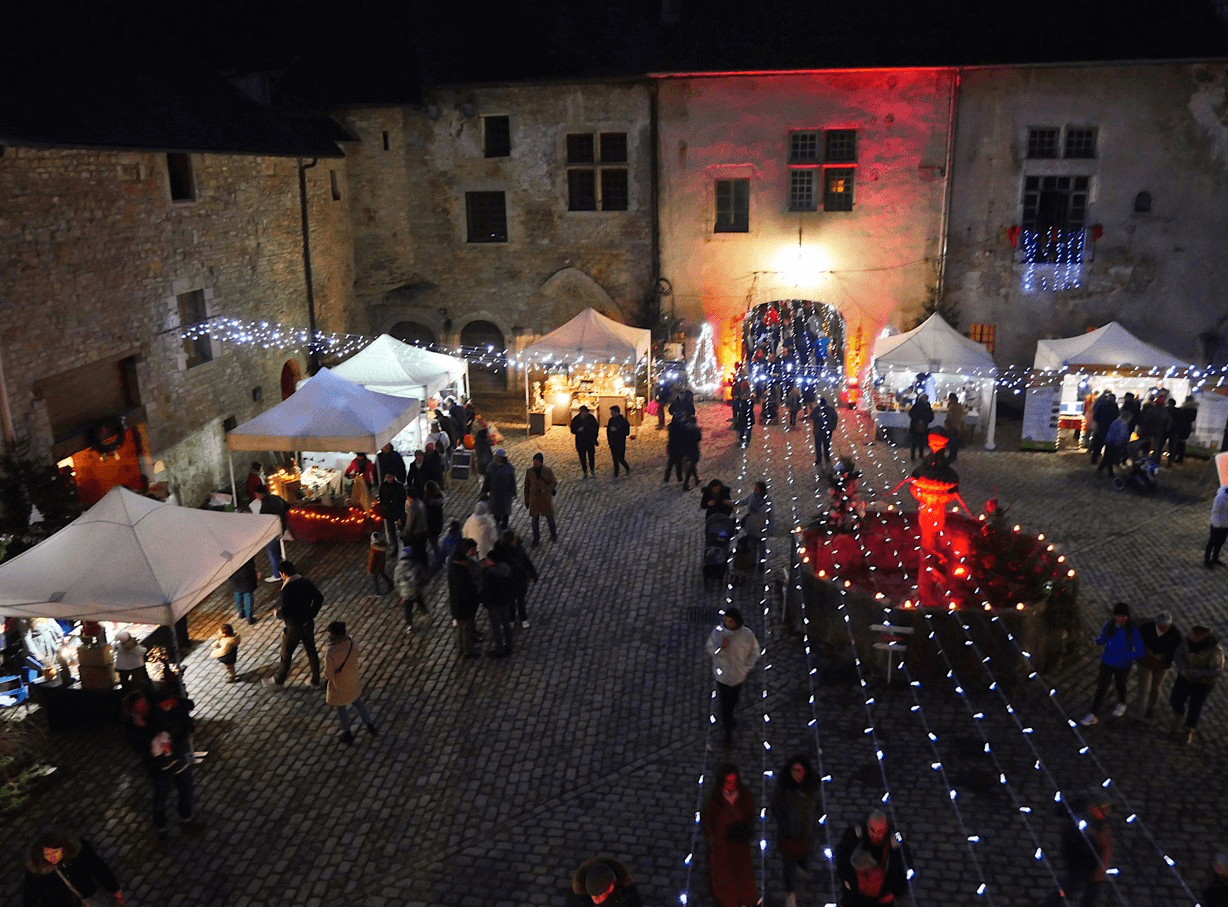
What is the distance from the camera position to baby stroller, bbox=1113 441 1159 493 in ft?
49.8

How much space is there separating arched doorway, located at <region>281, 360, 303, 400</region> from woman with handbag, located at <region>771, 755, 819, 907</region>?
1392cm

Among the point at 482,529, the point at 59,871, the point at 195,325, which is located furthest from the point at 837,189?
the point at 59,871

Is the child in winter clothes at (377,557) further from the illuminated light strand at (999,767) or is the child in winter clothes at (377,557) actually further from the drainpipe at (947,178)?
the drainpipe at (947,178)

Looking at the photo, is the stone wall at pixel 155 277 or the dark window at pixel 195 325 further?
the dark window at pixel 195 325

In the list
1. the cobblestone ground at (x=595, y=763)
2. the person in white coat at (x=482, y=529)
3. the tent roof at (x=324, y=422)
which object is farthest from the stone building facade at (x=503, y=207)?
the person in white coat at (x=482, y=529)

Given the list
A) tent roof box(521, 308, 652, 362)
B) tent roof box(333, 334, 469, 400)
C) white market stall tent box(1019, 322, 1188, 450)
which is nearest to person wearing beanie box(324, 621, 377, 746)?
tent roof box(333, 334, 469, 400)

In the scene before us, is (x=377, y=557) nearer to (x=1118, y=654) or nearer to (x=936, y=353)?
(x=1118, y=654)

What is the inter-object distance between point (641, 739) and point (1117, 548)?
754 cm

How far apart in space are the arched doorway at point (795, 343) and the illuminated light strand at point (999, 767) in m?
10.8

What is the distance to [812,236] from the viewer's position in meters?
A: 20.2

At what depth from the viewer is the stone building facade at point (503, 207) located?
2044 centimetres

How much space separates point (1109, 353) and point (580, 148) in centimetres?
1072

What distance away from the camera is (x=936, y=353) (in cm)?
1762

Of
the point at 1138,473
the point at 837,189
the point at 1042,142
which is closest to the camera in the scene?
the point at 1138,473
